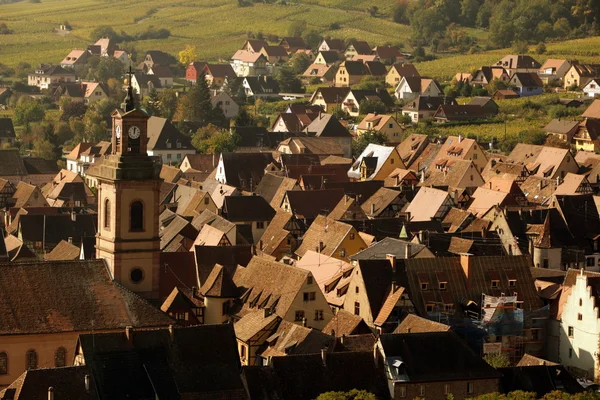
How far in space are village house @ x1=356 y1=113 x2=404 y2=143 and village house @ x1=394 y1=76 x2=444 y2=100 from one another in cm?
2069

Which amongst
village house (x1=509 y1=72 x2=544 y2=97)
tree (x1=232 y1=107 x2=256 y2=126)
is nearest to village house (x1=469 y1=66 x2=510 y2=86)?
village house (x1=509 y1=72 x2=544 y2=97)

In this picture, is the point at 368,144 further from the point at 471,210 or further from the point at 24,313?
the point at 24,313

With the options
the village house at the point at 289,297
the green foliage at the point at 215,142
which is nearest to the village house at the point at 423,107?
the green foliage at the point at 215,142

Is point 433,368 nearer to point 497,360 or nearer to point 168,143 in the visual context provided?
point 497,360

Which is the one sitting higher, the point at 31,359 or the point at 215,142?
the point at 31,359

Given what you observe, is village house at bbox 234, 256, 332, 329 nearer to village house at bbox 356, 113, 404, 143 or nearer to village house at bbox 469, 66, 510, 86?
village house at bbox 356, 113, 404, 143

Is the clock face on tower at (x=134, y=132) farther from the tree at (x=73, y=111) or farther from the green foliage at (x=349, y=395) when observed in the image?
the tree at (x=73, y=111)

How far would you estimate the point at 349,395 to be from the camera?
203 feet

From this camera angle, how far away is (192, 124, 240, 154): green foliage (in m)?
158

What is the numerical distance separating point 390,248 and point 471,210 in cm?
2179

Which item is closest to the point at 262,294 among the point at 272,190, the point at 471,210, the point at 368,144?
the point at 471,210

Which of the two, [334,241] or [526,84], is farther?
[526,84]

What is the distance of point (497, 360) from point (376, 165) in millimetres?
66308

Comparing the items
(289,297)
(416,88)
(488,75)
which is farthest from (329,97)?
(289,297)
